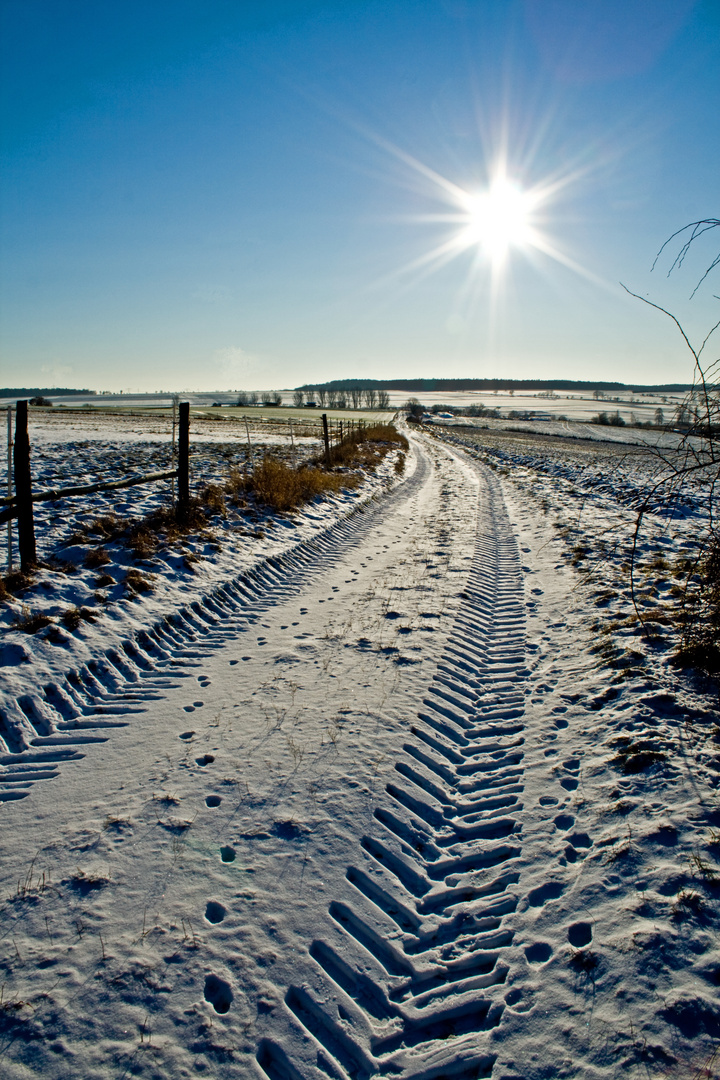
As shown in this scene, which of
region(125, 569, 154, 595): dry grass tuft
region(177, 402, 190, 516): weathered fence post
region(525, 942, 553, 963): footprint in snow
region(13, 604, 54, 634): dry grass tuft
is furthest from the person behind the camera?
region(177, 402, 190, 516): weathered fence post

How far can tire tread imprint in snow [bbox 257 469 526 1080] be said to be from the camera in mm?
2449

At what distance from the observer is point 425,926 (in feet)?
9.90

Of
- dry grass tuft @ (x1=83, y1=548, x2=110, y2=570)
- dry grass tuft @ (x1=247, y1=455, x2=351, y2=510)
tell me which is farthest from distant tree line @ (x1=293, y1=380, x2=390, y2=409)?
dry grass tuft @ (x1=83, y1=548, x2=110, y2=570)

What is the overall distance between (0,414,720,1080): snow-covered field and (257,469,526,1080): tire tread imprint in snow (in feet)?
0.04

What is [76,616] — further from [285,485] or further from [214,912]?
[285,485]

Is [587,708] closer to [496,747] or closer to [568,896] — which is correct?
[496,747]

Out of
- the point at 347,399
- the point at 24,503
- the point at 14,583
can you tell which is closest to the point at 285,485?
the point at 24,503

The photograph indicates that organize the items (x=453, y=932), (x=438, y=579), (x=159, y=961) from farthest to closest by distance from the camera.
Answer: (x=438, y=579), (x=453, y=932), (x=159, y=961)

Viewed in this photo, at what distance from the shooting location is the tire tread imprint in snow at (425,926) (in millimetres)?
2449

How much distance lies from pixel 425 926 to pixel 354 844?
0.68m

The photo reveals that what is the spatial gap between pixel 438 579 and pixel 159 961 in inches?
265

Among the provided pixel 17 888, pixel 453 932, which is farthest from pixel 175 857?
pixel 453 932

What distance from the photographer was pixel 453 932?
2.98 m

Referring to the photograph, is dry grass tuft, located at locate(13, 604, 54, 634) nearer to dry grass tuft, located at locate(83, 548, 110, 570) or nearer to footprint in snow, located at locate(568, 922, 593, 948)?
dry grass tuft, located at locate(83, 548, 110, 570)
